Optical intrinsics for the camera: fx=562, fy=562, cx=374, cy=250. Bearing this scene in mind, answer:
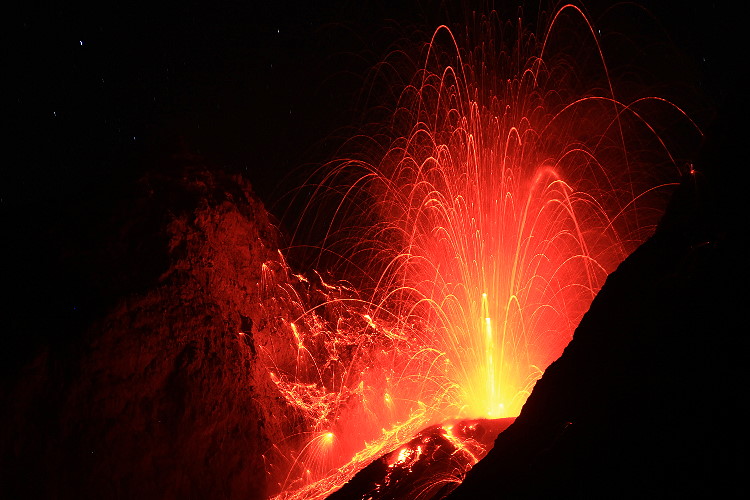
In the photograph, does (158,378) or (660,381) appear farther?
(158,378)

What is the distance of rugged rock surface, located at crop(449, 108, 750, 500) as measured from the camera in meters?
4.40

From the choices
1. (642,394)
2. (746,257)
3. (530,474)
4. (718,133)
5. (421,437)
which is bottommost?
(421,437)

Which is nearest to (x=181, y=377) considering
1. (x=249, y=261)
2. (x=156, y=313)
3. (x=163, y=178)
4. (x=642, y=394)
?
(x=156, y=313)

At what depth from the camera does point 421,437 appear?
10.9 meters

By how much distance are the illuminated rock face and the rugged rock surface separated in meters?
9.27

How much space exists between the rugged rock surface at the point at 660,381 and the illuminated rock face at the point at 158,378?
9.27m

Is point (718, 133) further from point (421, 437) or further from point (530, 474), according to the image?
point (421, 437)

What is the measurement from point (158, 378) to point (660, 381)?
12.0 meters

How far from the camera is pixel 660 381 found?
4.98m

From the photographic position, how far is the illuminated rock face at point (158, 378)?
12.6 metres

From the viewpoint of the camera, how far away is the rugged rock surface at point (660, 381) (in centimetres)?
440

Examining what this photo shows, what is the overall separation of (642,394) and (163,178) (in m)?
14.9

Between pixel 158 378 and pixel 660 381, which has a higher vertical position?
pixel 158 378

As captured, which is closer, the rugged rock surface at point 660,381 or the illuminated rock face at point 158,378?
the rugged rock surface at point 660,381
